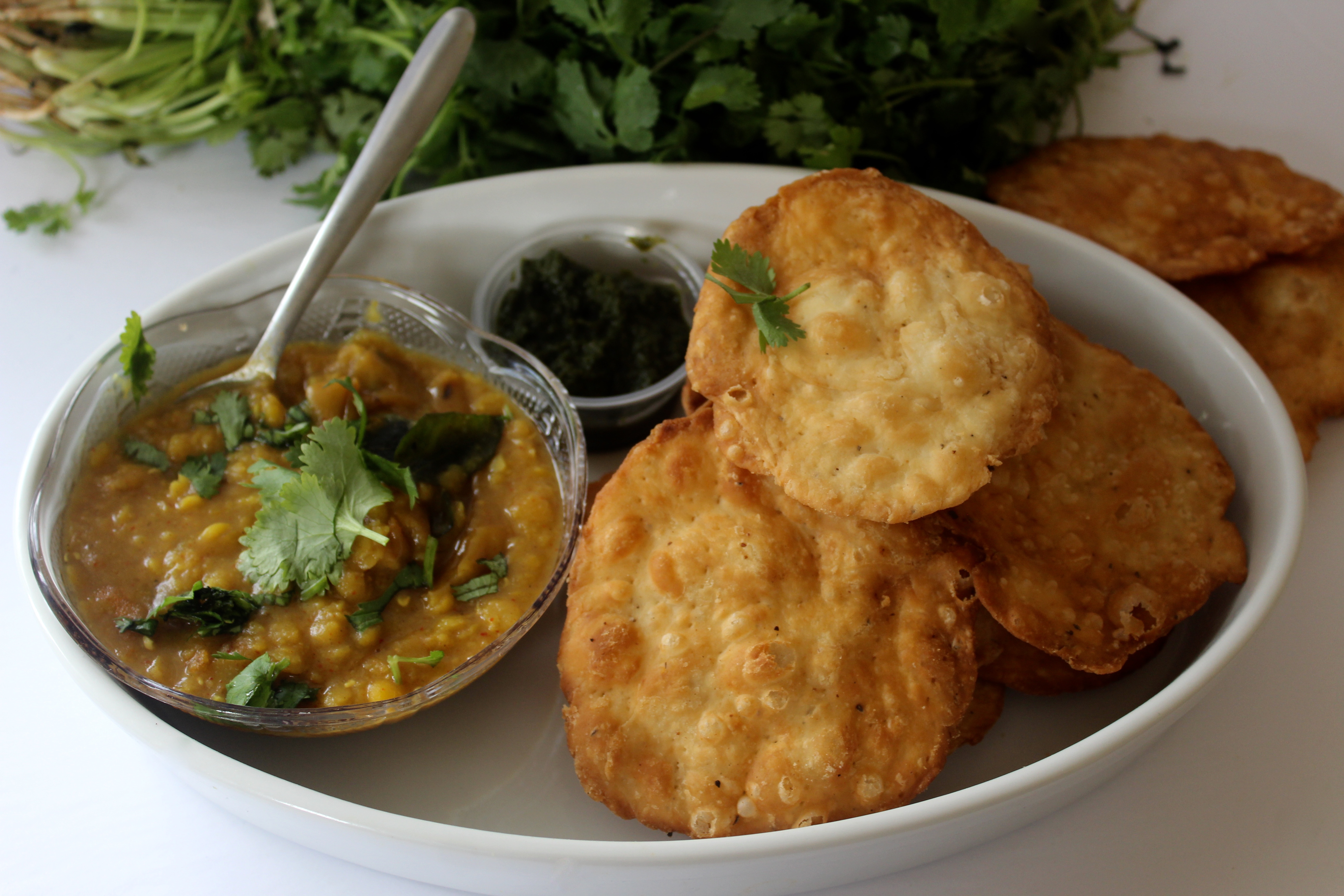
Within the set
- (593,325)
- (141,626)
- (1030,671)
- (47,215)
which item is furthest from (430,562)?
(47,215)

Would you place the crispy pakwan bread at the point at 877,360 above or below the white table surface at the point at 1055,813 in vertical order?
above

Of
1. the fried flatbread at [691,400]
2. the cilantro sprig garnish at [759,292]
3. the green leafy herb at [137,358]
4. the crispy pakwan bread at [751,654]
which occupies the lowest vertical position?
the crispy pakwan bread at [751,654]

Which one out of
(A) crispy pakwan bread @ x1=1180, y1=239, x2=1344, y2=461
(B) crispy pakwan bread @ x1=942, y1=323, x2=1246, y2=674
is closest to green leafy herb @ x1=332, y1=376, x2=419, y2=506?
(B) crispy pakwan bread @ x1=942, y1=323, x2=1246, y2=674

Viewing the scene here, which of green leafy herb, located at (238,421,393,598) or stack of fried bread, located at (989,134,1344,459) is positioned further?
stack of fried bread, located at (989,134,1344,459)

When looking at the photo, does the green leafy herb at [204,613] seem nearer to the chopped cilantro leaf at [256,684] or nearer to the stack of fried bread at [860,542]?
the chopped cilantro leaf at [256,684]

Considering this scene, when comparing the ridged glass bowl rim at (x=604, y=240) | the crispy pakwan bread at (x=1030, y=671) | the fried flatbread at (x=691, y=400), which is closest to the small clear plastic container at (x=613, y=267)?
the ridged glass bowl rim at (x=604, y=240)

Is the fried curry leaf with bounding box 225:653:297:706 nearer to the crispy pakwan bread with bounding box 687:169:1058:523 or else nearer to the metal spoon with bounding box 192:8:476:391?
the metal spoon with bounding box 192:8:476:391
